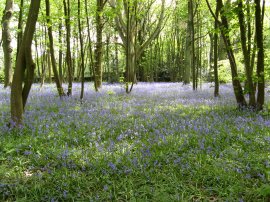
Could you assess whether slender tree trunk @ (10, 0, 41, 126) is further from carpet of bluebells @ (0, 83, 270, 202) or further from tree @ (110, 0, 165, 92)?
tree @ (110, 0, 165, 92)

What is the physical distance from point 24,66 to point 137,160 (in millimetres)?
3965

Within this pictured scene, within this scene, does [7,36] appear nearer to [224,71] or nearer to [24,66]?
[24,66]

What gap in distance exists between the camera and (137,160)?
480 centimetres

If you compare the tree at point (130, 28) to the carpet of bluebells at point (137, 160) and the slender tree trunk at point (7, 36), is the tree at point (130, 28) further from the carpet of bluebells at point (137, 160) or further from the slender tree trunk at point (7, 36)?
the carpet of bluebells at point (137, 160)

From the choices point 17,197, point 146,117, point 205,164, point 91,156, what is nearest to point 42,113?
point 146,117

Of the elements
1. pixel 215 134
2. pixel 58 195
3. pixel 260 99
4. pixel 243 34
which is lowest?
pixel 58 195

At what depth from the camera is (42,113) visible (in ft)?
29.2

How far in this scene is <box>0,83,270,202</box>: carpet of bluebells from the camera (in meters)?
3.91

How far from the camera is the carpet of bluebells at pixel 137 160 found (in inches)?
154

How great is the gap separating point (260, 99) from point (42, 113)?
23.8ft

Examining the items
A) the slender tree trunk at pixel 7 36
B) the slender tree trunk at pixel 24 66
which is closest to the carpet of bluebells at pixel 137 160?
the slender tree trunk at pixel 24 66

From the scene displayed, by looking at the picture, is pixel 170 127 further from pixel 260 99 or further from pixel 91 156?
pixel 260 99

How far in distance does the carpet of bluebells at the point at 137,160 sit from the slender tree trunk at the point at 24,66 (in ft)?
1.64

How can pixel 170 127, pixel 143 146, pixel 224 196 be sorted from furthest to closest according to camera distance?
1. pixel 170 127
2. pixel 143 146
3. pixel 224 196
